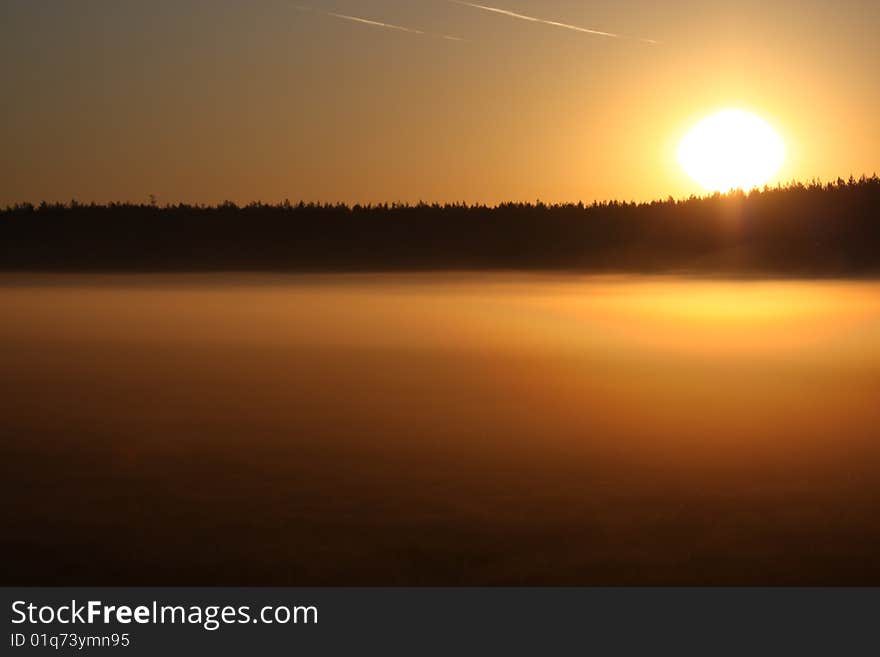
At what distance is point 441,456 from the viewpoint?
845 cm

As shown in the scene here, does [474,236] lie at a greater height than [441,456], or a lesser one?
greater

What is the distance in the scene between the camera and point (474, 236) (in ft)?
166

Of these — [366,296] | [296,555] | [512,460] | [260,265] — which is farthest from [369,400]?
[260,265]

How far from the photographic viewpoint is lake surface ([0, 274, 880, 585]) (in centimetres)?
605

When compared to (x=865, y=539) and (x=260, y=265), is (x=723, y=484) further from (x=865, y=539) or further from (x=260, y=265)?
(x=260, y=265)

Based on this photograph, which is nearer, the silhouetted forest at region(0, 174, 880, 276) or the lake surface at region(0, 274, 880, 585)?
the lake surface at region(0, 274, 880, 585)

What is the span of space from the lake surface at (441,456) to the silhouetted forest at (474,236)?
25.1m

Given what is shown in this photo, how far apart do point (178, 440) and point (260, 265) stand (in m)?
40.2

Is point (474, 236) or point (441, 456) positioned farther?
point (474, 236)

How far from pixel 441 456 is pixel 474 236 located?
4238 centimetres

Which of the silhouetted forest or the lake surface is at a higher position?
the silhouetted forest

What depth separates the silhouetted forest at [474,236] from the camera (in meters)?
42.2

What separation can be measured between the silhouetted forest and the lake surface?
82.3 feet

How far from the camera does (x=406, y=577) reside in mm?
5789
